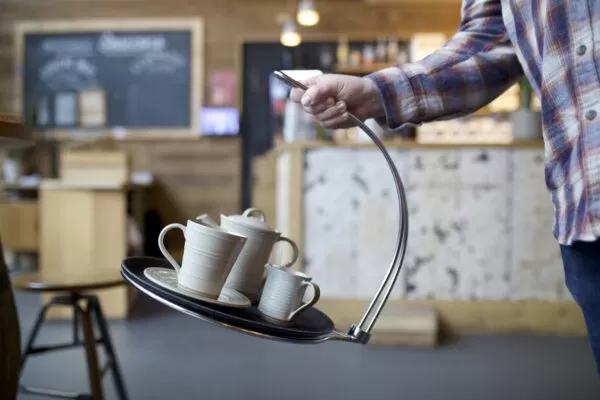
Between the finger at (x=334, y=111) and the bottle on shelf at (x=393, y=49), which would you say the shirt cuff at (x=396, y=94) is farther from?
the bottle on shelf at (x=393, y=49)

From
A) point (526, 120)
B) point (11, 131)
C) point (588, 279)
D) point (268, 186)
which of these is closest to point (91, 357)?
point (11, 131)

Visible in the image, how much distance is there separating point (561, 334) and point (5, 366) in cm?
320

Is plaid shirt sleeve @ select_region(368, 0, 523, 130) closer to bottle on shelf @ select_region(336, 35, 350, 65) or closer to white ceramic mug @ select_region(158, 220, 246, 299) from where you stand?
white ceramic mug @ select_region(158, 220, 246, 299)

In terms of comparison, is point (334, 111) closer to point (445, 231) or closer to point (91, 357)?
point (91, 357)

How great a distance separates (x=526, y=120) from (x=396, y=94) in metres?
2.88

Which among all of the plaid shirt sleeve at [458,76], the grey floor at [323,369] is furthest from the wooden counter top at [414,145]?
the plaid shirt sleeve at [458,76]

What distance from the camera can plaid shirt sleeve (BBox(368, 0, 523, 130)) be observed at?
0.91 metres

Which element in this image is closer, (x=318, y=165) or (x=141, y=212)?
(x=318, y=165)

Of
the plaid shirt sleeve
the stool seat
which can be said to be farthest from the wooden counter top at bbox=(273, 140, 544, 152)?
the plaid shirt sleeve

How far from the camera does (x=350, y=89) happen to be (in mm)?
868

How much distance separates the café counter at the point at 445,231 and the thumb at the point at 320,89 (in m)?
2.63

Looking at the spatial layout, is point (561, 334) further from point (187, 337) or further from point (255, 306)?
point (255, 306)

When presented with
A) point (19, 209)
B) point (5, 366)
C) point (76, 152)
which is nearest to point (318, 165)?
point (76, 152)

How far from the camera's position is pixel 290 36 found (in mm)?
5836
